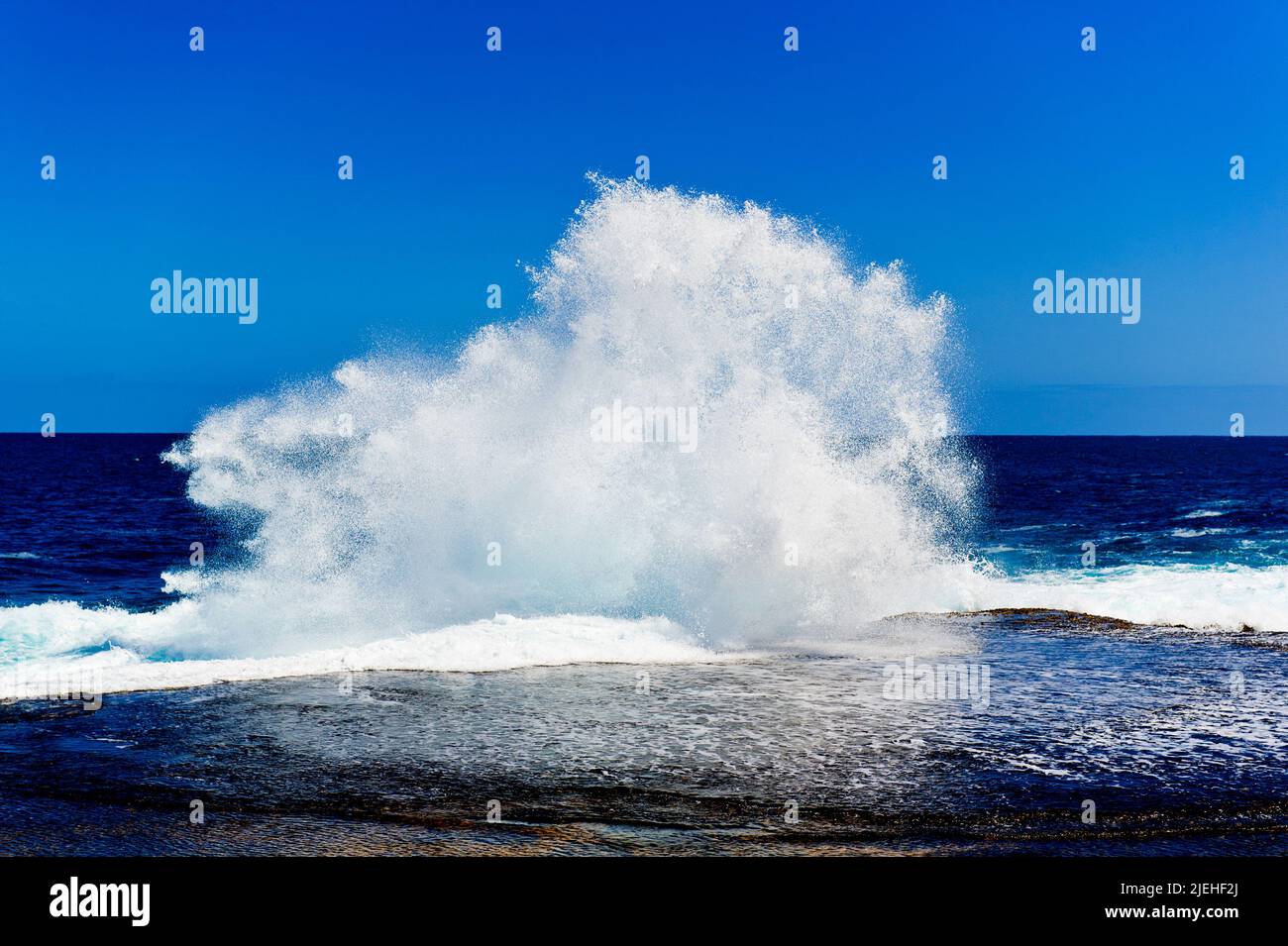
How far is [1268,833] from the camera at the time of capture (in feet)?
25.8

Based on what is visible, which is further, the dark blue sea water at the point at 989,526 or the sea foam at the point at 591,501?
the dark blue sea water at the point at 989,526

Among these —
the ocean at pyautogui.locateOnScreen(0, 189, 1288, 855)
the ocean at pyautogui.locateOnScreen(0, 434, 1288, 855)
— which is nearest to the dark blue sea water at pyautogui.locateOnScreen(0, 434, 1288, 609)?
the ocean at pyautogui.locateOnScreen(0, 189, 1288, 855)

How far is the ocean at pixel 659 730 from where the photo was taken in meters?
7.99

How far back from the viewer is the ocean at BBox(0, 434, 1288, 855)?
7988mm

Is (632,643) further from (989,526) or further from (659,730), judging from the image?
(989,526)

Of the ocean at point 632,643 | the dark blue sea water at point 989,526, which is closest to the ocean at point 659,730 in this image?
the ocean at point 632,643

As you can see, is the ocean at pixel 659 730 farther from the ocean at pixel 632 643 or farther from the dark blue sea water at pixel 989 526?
the dark blue sea water at pixel 989 526

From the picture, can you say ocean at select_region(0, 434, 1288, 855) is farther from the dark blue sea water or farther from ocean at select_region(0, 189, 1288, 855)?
the dark blue sea water

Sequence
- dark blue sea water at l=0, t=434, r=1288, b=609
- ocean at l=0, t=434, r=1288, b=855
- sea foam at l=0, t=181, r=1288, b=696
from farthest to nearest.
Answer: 1. dark blue sea water at l=0, t=434, r=1288, b=609
2. sea foam at l=0, t=181, r=1288, b=696
3. ocean at l=0, t=434, r=1288, b=855

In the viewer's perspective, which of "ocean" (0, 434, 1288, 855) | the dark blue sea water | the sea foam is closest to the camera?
"ocean" (0, 434, 1288, 855)

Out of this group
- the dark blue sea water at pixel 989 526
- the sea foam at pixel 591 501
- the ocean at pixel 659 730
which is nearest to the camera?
the ocean at pixel 659 730

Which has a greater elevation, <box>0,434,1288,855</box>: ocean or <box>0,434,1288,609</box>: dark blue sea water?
<box>0,434,1288,609</box>: dark blue sea water
